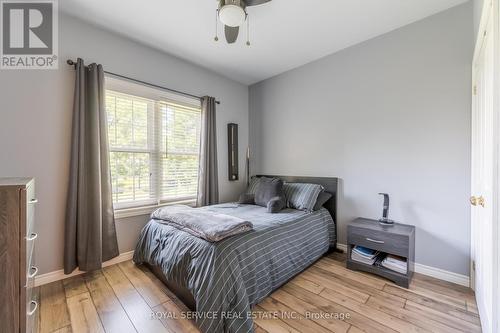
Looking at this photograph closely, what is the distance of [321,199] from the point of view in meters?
2.85

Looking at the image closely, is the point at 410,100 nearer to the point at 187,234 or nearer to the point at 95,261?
the point at 187,234

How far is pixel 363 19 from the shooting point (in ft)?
7.41

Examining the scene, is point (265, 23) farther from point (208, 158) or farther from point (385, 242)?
point (385, 242)

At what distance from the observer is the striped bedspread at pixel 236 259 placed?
1445 millimetres

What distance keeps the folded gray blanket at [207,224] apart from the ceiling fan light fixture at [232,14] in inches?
65.3

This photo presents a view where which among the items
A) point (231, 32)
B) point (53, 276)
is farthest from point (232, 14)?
point (53, 276)

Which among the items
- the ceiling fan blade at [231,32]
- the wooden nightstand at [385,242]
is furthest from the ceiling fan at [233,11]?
the wooden nightstand at [385,242]

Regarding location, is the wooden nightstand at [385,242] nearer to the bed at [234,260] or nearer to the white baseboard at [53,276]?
the bed at [234,260]

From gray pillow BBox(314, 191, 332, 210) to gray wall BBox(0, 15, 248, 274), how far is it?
2.32 metres

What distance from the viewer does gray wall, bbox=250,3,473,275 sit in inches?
81.4

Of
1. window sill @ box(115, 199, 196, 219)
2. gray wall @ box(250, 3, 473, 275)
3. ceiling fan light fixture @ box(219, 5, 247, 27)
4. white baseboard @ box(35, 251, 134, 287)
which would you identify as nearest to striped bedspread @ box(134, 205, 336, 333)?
window sill @ box(115, 199, 196, 219)

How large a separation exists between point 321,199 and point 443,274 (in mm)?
1380

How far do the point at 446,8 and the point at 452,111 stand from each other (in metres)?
1.02

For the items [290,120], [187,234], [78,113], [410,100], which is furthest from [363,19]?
[78,113]
